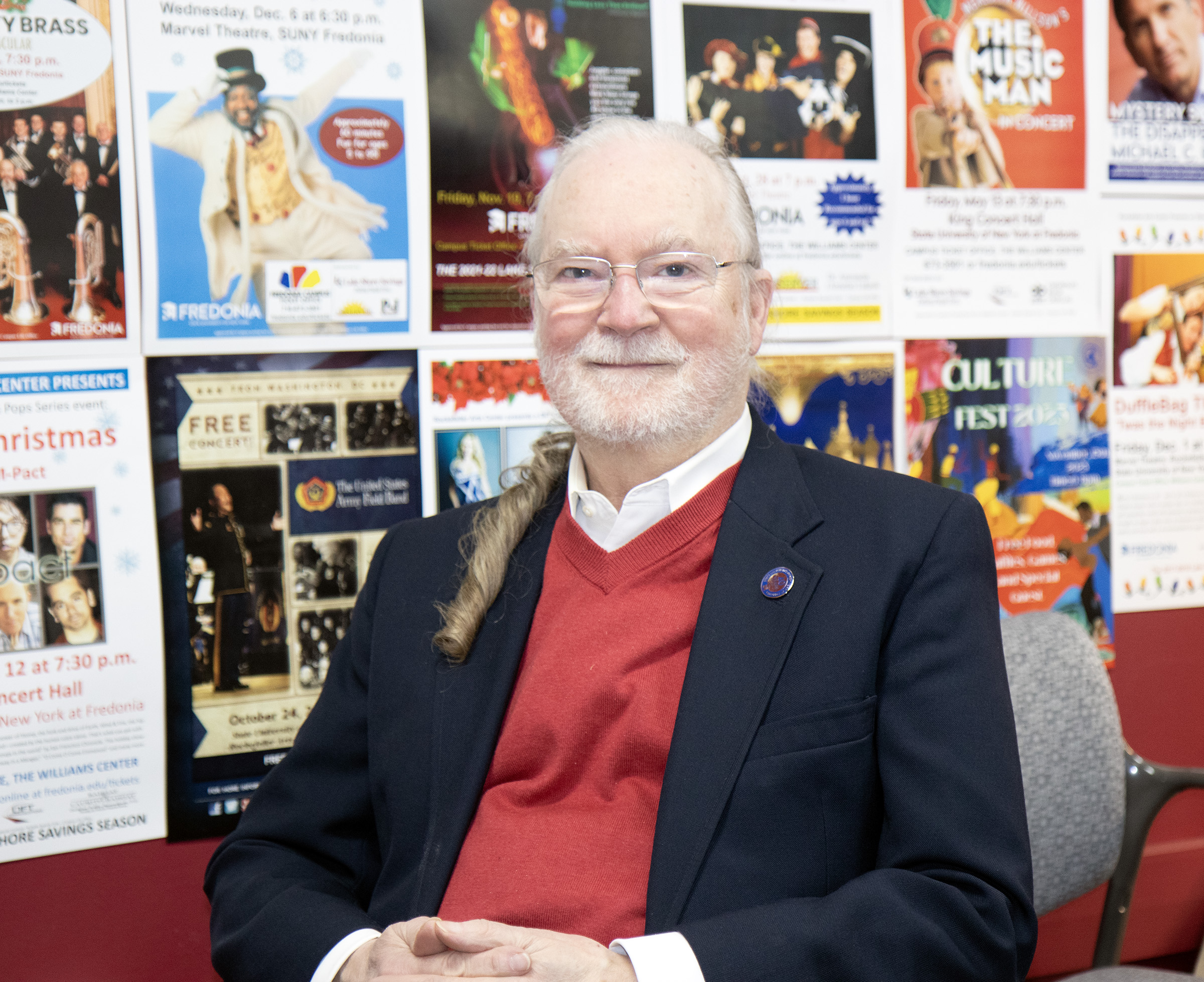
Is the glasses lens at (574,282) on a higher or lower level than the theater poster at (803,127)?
lower

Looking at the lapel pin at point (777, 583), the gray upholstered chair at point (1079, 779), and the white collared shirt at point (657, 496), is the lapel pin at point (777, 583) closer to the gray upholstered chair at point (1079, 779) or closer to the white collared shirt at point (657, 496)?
the white collared shirt at point (657, 496)

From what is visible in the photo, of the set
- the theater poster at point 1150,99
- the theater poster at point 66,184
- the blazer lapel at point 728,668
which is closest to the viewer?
the blazer lapel at point 728,668

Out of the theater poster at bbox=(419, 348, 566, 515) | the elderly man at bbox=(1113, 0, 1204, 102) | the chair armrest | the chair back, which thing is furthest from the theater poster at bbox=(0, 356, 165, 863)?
the elderly man at bbox=(1113, 0, 1204, 102)

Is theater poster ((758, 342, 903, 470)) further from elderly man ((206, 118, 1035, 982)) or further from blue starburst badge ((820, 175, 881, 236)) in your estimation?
elderly man ((206, 118, 1035, 982))

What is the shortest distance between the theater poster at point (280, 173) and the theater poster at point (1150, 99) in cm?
138

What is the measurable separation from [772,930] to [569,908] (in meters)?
0.23

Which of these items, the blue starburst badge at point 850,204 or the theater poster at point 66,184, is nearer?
the theater poster at point 66,184

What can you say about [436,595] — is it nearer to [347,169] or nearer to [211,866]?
[211,866]

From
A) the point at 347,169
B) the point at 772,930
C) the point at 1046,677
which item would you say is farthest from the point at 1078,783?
the point at 347,169

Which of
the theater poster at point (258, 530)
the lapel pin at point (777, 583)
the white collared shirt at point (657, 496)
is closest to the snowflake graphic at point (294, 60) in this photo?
the theater poster at point (258, 530)

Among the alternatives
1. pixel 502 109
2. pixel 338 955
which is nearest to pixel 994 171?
pixel 502 109

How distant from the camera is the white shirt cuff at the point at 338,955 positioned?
1.10m

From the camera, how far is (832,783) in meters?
1.11

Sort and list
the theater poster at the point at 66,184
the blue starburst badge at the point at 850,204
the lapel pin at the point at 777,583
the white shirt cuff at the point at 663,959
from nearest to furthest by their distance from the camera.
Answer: the white shirt cuff at the point at 663,959 → the lapel pin at the point at 777,583 → the theater poster at the point at 66,184 → the blue starburst badge at the point at 850,204
